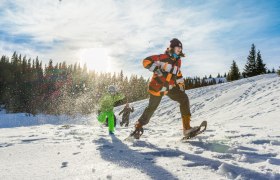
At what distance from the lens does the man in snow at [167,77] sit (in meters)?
5.99

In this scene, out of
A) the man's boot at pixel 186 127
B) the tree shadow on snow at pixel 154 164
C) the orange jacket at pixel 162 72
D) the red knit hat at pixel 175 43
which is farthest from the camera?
the red knit hat at pixel 175 43

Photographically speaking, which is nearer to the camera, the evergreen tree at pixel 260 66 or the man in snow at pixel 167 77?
the man in snow at pixel 167 77

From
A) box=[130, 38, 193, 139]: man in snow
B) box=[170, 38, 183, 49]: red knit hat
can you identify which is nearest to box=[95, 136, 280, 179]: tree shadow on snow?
box=[130, 38, 193, 139]: man in snow

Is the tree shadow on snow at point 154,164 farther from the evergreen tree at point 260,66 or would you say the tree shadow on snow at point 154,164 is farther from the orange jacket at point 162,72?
the evergreen tree at point 260,66

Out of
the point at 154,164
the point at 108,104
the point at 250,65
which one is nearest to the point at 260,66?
the point at 250,65

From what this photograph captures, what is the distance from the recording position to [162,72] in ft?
19.8

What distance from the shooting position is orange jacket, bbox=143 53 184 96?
597cm

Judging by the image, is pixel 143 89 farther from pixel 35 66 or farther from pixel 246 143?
pixel 246 143

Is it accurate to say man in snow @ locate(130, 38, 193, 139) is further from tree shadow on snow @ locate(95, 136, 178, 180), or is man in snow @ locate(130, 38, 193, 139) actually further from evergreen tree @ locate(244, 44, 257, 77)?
evergreen tree @ locate(244, 44, 257, 77)

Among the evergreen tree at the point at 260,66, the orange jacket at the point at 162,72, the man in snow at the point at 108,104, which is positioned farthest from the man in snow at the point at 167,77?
the evergreen tree at the point at 260,66

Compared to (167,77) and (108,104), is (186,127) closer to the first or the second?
(167,77)

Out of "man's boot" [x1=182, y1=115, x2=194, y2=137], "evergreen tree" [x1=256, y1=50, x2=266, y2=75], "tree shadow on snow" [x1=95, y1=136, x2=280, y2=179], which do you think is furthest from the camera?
"evergreen tree" [x1=256, y1=50, x2=266, y2=75]

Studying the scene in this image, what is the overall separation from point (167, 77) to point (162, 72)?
15cm

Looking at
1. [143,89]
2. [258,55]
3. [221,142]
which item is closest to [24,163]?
[221,142]
